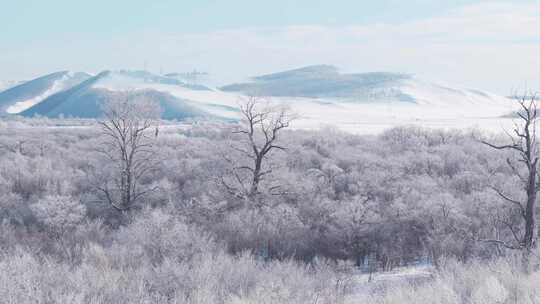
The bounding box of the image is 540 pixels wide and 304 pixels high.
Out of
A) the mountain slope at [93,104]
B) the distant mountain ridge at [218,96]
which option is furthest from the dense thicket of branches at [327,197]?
the mountain slope at [93,104]

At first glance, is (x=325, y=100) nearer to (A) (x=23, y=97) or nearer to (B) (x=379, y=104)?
(B) (x=379, y=104)

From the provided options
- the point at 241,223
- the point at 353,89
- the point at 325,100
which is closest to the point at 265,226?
the point at 241,223

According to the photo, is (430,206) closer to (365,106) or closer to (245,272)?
(245,272)

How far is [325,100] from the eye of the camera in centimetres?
14700

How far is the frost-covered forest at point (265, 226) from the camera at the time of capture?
748 centimetres

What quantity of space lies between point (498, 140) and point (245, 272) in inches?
1614

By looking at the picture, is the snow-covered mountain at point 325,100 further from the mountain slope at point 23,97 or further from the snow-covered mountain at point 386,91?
the mountain slope at point 23,97

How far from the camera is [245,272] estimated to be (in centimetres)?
926

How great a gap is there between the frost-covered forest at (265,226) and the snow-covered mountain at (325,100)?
157 feet

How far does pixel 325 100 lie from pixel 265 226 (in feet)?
424

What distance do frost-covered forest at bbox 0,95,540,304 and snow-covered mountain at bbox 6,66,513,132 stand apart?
1884 inches

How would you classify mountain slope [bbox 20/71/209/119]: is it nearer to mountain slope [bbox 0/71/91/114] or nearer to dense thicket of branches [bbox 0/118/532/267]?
mountain slope [bbox 0/71/91/114]

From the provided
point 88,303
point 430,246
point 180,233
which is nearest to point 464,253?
point 430,246

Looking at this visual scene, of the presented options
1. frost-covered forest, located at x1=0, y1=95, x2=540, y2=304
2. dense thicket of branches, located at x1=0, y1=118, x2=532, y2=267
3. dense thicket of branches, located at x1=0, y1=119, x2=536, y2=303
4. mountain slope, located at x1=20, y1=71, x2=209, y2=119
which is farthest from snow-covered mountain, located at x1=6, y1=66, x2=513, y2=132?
dense thicket of branches, located at x1=0, y1=119, x2=536, y2=303
